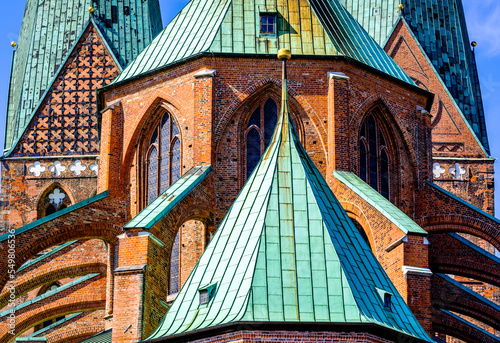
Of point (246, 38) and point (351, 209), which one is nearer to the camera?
point (351, 209)

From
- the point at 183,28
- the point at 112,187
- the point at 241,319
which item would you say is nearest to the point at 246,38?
the point at 183,28

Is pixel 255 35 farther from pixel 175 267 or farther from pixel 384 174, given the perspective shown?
pixel 175 267

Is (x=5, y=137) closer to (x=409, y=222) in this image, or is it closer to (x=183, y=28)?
(x=183, y=28)

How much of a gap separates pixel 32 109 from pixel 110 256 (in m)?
12.2

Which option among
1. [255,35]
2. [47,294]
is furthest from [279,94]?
[47,294]

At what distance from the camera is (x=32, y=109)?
46.8m

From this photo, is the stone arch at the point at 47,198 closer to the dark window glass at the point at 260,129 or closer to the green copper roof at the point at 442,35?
the green copper roof at the point at 442,35

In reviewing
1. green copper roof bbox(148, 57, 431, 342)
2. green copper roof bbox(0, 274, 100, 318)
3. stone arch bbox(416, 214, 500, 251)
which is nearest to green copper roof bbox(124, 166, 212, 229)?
green copper roof bbox(148, 57, 431, 342)

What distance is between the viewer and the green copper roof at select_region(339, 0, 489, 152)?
150ft

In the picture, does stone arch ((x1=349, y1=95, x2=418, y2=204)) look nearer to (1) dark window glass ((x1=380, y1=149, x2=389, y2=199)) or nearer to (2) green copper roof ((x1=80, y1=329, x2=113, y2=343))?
(1) dark window glass ((x1=380, y1=149, x2=389, y2=199))

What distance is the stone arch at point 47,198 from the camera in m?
45.2

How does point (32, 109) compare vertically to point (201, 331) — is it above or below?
above

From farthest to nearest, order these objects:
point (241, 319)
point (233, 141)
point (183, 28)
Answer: point (183, 28)
point (233, 141)
point (241, 319)

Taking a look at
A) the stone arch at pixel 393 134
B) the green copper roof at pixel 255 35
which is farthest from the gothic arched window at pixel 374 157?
the green copper roof at pixel 255 35
